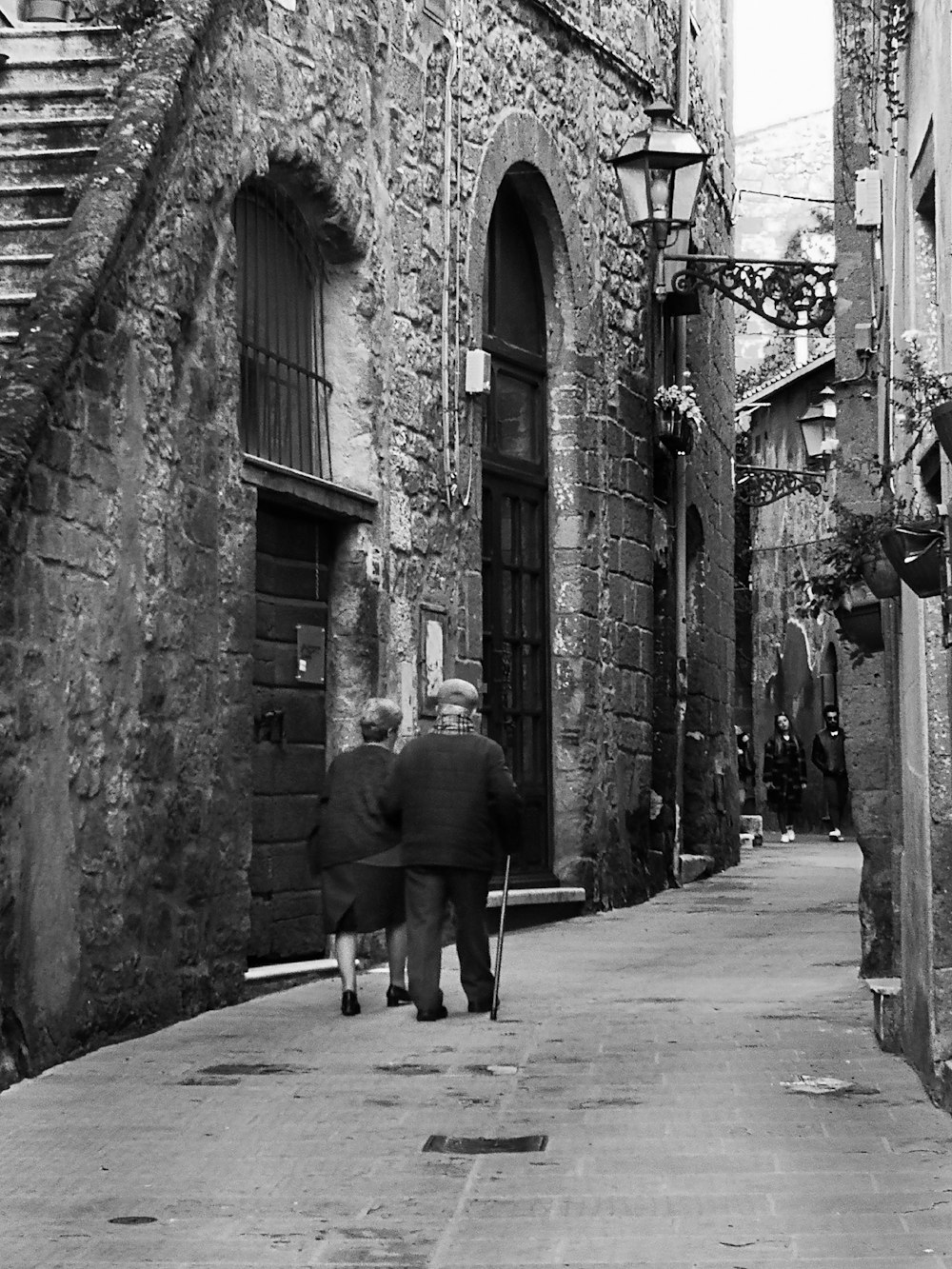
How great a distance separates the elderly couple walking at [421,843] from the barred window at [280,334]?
1583mm

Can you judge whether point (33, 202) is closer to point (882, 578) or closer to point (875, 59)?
point (882, 578)

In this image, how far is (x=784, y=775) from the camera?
99.2 feet

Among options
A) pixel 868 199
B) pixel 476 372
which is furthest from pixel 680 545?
pixel 868 199

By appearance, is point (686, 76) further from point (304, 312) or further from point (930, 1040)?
point (930, 1040)

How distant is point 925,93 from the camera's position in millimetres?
7473

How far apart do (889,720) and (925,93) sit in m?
2.93

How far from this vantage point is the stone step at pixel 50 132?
838 cm

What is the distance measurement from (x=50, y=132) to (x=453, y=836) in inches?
129

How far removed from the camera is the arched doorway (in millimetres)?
12875

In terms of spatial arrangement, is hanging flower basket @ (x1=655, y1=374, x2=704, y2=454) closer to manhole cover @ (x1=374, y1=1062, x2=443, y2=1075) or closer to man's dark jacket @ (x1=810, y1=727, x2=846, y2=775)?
manhole cover @ (x1=374, y1=1062, x2=443, y2=1075)

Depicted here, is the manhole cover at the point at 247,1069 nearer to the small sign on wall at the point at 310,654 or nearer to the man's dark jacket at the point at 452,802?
the man's dark jacket at the point at 452,802

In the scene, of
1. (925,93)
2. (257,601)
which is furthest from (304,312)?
(925,93)

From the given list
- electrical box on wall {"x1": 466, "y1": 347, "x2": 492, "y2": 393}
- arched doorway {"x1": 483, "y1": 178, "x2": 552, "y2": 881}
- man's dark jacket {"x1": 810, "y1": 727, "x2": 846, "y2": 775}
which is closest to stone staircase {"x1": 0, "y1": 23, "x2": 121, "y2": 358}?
electrical box on wall {"x1": 466, "y1": 347, "x2": 492, "y2": 393}

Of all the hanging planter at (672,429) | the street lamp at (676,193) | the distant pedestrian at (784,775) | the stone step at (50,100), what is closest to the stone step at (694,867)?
the hanging planter at (672,429)
